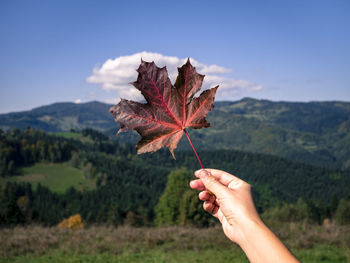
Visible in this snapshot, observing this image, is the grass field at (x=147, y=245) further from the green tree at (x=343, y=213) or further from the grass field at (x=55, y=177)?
the grass field at (x=55, y=177)

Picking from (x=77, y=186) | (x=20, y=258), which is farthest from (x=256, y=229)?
(x=77, y=186)

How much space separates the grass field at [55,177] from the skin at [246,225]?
104 m

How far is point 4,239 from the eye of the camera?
991 centimetres

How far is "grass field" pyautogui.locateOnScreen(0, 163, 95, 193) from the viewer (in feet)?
328

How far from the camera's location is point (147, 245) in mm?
10039

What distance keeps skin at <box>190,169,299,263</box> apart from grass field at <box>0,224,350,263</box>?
7129 mm

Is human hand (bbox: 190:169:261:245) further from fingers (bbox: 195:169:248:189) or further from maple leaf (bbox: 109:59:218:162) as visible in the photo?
maple leaf (bbox: 109:59:218:162)

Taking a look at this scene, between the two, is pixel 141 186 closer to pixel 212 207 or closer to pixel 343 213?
pixel 343 213

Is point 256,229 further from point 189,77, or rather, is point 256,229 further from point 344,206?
point 344,206

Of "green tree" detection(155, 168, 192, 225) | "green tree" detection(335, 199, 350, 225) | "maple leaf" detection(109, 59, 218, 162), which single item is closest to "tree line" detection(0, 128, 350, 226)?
"green tree" detection(155, 168, 192, 225)

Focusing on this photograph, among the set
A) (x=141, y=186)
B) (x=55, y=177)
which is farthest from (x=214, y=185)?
(x=141, y=186)

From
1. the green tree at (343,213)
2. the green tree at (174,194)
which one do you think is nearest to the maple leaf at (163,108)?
the green tree at (174,194)

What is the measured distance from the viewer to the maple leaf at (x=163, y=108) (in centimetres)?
→ 169

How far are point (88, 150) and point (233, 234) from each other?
15488 centimetres
